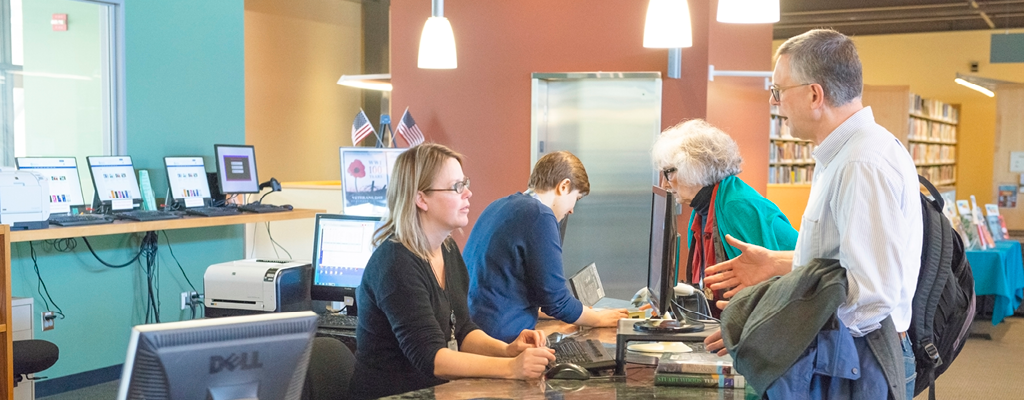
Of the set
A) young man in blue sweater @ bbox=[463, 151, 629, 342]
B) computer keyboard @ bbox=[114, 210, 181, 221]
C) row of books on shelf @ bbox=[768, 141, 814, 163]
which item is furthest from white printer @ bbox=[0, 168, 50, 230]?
row of books on shelf @ bbox=[768, 141, 814, 163]

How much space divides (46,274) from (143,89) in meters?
1.38

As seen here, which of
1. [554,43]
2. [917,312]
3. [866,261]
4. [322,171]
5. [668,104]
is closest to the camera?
[866,261]

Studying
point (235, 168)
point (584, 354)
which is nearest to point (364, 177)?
point (235, 168)

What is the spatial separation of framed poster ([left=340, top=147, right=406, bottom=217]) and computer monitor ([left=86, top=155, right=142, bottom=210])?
133 centimetres

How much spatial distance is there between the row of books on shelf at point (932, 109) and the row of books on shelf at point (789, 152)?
2145mm

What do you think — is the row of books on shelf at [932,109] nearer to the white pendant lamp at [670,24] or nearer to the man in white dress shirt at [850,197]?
the white pendant lamp at [670,24]

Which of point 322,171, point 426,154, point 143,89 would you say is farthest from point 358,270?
point 322,171

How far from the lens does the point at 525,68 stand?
6.61 metres

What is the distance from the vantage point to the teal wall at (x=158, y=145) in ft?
17.2

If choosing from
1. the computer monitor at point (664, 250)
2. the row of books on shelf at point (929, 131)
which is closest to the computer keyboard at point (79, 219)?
the computer monitor at point (664, 250)

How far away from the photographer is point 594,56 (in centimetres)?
632

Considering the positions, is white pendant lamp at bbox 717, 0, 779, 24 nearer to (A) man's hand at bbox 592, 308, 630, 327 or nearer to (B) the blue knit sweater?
(B) the blue knit sweater

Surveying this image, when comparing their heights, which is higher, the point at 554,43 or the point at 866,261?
the point at 554,43

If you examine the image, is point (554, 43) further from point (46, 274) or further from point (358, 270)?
point (46, 274)
